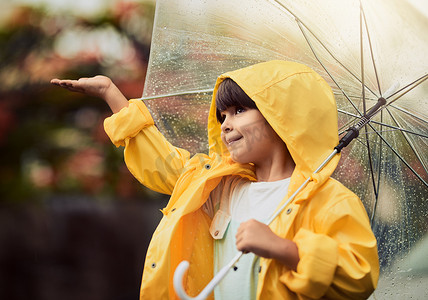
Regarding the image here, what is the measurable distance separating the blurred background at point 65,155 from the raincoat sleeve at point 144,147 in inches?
87.1

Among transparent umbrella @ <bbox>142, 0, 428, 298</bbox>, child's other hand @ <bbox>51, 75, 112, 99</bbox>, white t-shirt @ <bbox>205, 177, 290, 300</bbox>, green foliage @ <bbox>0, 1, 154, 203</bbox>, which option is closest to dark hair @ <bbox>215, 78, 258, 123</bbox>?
transparent umbrella @ <bbox>142, 0, 428, 298</bbox>

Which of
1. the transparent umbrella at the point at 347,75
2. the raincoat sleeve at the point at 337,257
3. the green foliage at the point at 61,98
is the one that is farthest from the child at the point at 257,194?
the green foliage at the point at 61,98

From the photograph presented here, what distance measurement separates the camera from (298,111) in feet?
6.04

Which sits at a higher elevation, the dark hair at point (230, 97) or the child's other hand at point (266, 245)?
the dark hair at point (230, 97)

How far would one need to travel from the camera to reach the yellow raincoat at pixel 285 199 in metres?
1.62

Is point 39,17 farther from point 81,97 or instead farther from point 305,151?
point 305,151

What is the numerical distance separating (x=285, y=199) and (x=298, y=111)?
0.26m

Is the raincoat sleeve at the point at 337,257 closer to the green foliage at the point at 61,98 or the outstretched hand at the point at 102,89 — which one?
the outstretched hand at the point at 102,89

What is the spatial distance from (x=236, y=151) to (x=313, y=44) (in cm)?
46

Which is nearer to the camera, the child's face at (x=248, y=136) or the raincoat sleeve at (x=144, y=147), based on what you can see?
the child's face at (x=248, y=136)

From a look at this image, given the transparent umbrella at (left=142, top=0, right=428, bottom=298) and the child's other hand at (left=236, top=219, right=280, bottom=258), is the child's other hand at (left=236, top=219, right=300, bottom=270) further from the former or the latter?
the transparent umbrella at (left=142, top=0, right=428, bottom=298)

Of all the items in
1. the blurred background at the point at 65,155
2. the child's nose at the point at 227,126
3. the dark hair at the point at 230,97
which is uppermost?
the dark hair at the point at 230,97

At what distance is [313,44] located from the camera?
2.04 meters

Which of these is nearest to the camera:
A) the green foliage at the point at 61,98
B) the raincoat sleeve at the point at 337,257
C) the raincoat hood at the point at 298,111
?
the raincoat sleeve at the point at 337,257
